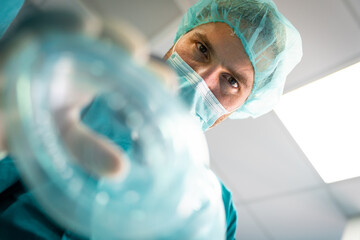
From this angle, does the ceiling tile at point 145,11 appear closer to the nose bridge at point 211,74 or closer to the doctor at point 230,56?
the doctor at point 230,56

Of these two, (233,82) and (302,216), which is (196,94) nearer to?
(233,82)

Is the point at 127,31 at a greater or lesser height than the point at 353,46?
greater

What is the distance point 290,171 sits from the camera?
2078mm

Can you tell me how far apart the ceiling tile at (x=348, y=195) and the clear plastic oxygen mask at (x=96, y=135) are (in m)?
1.77

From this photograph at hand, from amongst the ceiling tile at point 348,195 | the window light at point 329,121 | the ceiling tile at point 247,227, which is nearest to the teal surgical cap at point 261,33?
the window light at point 329,121

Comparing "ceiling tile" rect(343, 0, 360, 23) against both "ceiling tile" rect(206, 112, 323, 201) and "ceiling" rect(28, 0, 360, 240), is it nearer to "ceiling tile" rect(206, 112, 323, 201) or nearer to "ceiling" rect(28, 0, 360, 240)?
"ceiling" rect(28, 0, 360, 240)

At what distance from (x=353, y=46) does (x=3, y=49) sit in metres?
1.51

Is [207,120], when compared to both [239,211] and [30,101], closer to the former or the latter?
[30,101]

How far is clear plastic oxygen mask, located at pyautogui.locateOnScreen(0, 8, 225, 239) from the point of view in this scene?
1.49ft

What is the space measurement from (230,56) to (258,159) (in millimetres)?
1143

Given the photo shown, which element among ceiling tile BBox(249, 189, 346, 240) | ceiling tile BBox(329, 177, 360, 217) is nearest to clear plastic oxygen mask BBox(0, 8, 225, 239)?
ceiling tile BBox(329, 177, 360, 217)

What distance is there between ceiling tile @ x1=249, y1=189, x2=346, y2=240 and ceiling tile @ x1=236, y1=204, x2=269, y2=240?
8 cm

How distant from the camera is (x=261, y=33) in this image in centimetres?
125

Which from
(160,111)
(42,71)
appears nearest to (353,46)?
(160,111)
